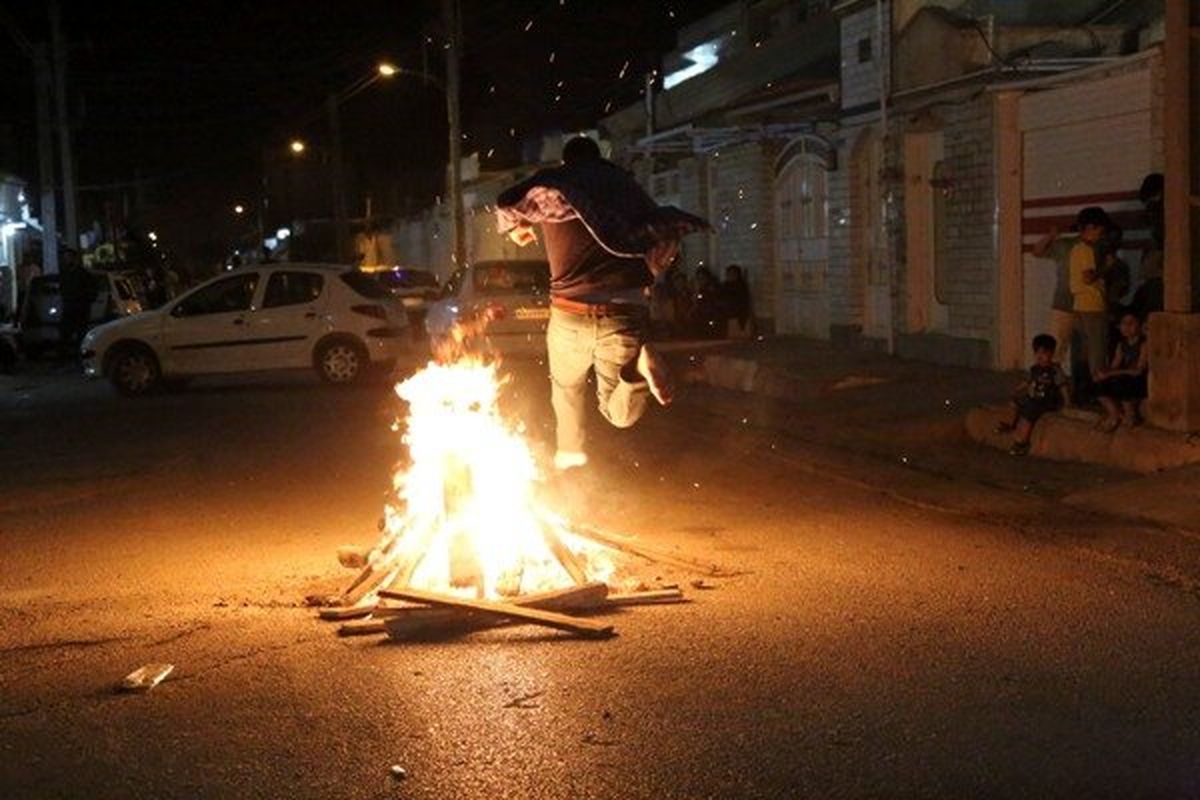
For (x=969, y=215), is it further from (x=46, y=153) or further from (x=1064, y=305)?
(x=46, y=153)

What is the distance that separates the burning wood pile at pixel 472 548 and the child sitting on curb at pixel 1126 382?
16.7 feet

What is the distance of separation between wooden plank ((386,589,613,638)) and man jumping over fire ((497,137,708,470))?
256cm

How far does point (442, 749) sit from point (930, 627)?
252cm

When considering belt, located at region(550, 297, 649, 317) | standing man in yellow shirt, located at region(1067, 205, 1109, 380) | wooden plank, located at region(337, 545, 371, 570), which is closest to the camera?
wooden plank, located at region(337, 545, 371, 570)

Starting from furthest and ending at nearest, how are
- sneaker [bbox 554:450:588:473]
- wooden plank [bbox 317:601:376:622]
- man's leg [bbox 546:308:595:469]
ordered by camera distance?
sneaker [bbox 554:450:588:473]
man's leg [bbox 546:308:595:469]
wooden plank [bbox 317:601:376:622]

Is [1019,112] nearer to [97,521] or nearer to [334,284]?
[334,284]

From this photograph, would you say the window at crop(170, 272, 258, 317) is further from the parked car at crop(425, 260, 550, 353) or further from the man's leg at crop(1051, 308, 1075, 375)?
the man's leg at crop(1051, 308, 1075, 375)

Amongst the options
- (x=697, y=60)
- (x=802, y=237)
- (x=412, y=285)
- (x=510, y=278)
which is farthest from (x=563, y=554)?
(x=697, y=60)

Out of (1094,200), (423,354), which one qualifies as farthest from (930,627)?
(423,354)

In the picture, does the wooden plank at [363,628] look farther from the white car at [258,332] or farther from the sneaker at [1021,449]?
the white car at [258,332]

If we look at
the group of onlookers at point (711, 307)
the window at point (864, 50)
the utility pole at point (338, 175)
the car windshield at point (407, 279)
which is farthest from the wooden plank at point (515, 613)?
the utility pole at point (338, 175)

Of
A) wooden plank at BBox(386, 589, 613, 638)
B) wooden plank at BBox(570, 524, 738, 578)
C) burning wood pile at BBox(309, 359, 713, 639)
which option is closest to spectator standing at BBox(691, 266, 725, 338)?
burning wood pile at BBox(309, 359, 713, 639)

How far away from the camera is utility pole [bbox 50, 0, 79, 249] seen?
134 feet

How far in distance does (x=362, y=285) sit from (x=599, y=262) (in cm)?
1322
